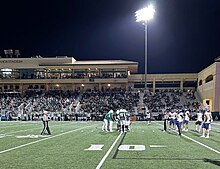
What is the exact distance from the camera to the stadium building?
57.7m

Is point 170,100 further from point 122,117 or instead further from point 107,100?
point 122,117

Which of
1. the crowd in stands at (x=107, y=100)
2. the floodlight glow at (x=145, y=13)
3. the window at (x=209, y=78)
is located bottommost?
the crowd in stands at (x=107, y=100)

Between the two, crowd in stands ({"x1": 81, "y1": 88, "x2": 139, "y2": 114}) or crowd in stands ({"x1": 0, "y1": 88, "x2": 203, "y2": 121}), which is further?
crowd in stands ({"x1": 81, "y1": 88, "x2": 139, "y2": 114})

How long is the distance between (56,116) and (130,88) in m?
20.5

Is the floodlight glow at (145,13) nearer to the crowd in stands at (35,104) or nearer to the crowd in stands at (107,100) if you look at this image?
the crowd in stands at (107,100)

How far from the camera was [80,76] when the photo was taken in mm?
58812

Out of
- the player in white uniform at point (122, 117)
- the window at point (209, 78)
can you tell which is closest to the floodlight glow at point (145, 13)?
the window at point (209, 78)

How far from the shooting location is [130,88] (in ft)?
197

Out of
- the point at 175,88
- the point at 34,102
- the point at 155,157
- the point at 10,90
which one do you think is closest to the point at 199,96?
the point at 175,88

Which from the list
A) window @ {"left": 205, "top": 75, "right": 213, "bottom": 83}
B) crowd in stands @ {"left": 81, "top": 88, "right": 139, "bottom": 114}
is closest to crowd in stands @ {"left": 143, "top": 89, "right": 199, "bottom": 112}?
crowd in stands @ {"left": 81, "top": 88, "right": 139, "bottom": 114}

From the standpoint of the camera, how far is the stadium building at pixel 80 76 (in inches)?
2271

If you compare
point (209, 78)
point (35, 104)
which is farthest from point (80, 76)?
point (209, 78)

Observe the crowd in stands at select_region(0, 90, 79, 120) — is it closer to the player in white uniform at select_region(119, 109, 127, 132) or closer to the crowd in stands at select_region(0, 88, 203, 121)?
the crowd in stands at select_region(0, 88, 203, 121)

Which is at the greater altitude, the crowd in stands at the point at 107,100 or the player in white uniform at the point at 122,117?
the crowd in stands at the point at 107,100
